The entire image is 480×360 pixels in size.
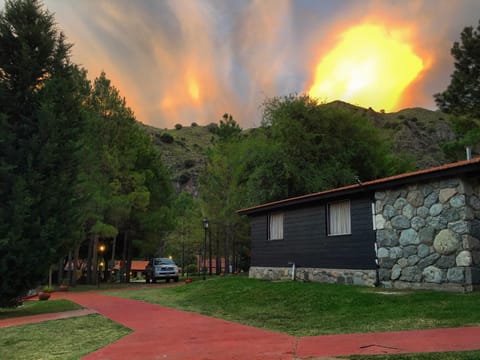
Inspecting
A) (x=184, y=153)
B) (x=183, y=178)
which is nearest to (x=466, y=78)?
(x=183, y=178)

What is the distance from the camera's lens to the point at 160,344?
6457 mm

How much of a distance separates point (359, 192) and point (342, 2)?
414 inches

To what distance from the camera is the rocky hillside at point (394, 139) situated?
61.2 metres

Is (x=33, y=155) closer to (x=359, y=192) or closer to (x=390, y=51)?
(x=359, y=192)

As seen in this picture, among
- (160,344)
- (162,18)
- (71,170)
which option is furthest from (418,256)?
(162,18)

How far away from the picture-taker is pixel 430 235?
10781 mm

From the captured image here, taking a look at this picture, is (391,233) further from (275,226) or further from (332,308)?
(275,226)

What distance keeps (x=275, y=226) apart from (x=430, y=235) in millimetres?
7394

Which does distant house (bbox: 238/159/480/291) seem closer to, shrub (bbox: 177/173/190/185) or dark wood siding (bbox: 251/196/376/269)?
dark wood siding (bbox: 251/196/376/269)

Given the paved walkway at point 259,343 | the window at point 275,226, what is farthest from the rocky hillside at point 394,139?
the paved walkway at point 259,343

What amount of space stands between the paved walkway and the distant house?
460 cm

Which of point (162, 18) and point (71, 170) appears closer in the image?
point (71, 170)

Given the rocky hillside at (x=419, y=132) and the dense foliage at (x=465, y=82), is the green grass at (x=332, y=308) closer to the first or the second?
the dense foliage at (x=465, y=82)

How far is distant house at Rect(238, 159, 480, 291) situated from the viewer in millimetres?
10094
